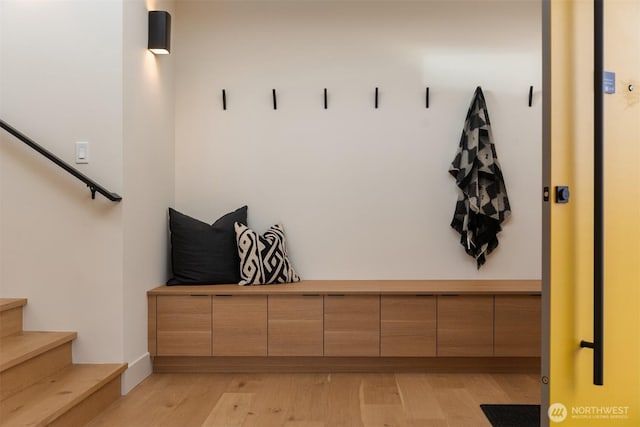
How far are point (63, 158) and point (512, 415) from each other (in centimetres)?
265

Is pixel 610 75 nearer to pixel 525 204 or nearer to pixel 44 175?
pixel 525 204

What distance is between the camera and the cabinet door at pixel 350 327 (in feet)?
10.9

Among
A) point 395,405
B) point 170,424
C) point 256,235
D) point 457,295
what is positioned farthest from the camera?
point 256,235

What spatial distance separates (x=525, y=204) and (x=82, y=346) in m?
3.01

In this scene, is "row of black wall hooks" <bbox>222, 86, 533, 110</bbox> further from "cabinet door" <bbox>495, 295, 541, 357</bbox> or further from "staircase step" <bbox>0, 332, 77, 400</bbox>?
"staircase step" <bbox>0, 332, 77, 400</bbox>

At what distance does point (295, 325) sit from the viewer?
3.32m

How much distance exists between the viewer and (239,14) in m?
3.91

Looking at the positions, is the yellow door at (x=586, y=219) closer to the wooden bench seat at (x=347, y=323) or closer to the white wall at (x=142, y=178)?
the wooden bench seat at (x=347, y=323)

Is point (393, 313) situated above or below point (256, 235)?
below

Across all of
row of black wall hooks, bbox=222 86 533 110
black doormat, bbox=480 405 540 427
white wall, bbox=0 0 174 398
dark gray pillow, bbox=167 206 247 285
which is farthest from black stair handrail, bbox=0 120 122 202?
black doormat, bbox=480 405 540 427

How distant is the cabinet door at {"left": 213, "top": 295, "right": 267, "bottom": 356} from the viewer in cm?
331

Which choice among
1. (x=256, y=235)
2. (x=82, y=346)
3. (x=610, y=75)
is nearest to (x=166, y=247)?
(x=256, y=235)

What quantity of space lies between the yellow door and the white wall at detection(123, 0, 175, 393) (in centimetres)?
213

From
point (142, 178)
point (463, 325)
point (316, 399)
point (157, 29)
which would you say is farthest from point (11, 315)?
point (463, 325)
